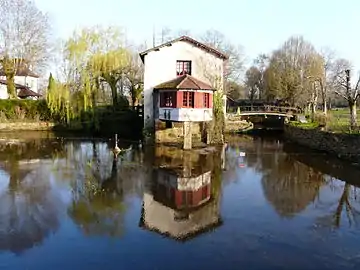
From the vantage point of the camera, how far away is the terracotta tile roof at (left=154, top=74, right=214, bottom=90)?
28325 millimetres

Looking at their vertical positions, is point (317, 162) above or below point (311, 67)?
below

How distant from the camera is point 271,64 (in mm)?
57312

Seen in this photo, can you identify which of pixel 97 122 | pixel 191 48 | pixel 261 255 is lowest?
pixel 261 255

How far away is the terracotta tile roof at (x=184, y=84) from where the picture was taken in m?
28.3

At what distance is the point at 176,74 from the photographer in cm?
3234

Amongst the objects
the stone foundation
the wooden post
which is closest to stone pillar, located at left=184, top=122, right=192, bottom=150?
the wooden post

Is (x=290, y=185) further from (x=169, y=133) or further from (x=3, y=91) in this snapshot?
(x=3, y=91)

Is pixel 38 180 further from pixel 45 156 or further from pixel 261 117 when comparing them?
pixel 261 117

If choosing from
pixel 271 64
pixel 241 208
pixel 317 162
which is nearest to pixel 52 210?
pixel 241 208

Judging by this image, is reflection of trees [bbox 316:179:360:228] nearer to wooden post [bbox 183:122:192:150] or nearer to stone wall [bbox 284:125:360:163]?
stone wall [bbox 284:125:360:163]

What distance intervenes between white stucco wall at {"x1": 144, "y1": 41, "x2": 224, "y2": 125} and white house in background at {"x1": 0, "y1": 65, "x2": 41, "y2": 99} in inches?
838

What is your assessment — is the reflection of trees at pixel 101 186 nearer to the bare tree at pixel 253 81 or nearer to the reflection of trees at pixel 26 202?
the reflection of trees at pixel 26 202

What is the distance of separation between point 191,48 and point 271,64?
27.8 meters

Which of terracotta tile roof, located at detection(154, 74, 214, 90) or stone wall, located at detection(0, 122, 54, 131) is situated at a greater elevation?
terracotta tile roof, located at detection(154, 74, 214, 90)
